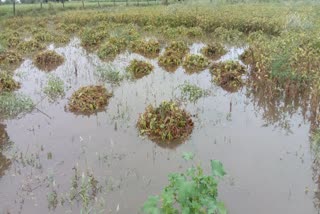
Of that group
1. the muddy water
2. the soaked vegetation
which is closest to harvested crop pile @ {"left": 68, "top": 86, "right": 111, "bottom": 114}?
the soaked vegetation

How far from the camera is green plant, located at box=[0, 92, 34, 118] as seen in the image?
8.58 meters

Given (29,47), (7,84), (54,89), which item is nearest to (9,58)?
(29,47)

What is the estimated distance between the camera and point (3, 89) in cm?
1006

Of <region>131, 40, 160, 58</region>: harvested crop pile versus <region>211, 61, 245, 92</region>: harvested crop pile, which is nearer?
<region>211, 61, 245, 92</region>: harvested crop pile

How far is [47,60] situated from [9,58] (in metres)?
1.61

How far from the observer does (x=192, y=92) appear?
9.30 m

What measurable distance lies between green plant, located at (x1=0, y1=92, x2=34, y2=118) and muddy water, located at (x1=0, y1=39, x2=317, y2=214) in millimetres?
264

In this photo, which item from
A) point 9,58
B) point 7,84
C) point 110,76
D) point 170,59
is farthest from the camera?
point 9,58

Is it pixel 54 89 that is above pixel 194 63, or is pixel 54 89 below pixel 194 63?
below

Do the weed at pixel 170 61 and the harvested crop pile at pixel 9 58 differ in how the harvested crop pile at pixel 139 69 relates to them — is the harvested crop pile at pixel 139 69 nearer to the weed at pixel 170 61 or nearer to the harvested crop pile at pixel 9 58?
the weed at pixel 170 61

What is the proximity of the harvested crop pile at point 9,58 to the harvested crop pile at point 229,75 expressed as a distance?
25.3ft

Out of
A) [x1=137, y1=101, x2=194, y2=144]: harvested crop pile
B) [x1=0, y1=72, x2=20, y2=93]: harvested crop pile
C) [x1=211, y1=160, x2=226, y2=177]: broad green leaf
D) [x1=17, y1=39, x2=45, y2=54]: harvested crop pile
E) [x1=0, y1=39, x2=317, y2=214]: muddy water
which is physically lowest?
[x1=0, y1=39, x2=317, y2=214]: muddy water

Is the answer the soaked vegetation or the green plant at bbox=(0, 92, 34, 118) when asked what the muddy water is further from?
the green plant at bbox=(0, 92, 34, 118)

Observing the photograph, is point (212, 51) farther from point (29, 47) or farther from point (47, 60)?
point (29, 47)
